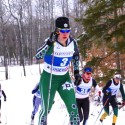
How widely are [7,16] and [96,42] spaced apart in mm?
28916

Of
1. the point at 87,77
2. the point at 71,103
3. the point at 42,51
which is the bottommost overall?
the point at 71,103

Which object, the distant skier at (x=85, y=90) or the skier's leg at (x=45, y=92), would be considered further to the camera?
the distant skier at (x=85, y=90)

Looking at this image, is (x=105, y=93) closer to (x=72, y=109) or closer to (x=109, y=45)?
(x=109, y=45)

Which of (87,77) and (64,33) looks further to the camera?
(87,77)

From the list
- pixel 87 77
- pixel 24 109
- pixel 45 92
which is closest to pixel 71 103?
pixel 45 92

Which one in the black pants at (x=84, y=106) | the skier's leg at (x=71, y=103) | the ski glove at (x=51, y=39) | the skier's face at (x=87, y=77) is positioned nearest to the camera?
the ski glove at (x=51, y=39)

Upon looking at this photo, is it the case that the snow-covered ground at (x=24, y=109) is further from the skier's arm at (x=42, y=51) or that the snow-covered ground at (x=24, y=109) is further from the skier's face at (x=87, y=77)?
the skier's arm at (x=42, y=51)

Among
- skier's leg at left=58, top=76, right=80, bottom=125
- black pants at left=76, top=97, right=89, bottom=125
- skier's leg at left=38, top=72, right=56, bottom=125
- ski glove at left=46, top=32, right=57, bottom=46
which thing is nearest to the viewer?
ski glove at left=46, top=32, right=57, bottom=46

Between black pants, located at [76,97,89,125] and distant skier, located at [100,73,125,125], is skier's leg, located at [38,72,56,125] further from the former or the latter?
distant skier, located at [100,73,125,125]

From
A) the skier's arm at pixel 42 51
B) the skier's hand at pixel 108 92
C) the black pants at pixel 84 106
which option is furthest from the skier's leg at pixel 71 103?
the skier's hand at pixel 108 92

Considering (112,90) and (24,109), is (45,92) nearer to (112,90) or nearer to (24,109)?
(112,90)

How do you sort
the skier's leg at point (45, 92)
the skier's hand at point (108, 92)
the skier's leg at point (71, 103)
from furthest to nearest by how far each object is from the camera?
the skier's hand at point (108, 92) → the skier's leg at point (45, 92) → the skier's leg at point (71, 103)

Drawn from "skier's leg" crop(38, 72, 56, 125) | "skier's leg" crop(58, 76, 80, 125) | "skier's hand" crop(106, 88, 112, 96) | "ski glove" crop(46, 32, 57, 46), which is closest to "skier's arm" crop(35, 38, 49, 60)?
"ski glove" crop(46, 32, 57, 46)

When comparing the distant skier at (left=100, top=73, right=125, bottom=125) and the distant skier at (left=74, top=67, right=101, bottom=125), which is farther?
the distant skier at (left=100, top=73, right=125, bottom=125)
